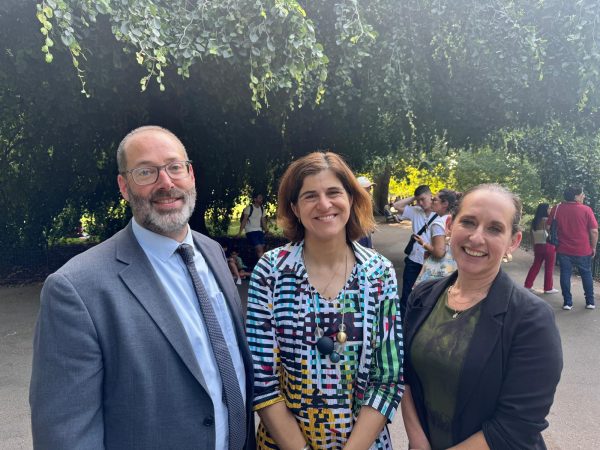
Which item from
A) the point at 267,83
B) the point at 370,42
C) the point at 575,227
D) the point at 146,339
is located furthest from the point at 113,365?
the point at 575,227

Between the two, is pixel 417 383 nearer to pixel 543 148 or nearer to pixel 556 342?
pixel 556 342

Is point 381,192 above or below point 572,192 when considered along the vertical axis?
below

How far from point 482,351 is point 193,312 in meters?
1.08

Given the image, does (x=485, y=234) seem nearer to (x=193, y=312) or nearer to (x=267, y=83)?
(x=193, y=312)

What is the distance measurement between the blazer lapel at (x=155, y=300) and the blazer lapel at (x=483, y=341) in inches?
37.2

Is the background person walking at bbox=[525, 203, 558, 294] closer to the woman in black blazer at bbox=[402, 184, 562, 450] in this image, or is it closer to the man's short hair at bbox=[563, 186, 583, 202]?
the man's short hair at bbox=[563, 186, 583, 202]

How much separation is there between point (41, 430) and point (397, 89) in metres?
6.60

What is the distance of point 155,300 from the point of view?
150 centimetres

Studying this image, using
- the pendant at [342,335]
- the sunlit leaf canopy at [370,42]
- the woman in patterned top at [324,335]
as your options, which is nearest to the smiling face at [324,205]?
the woman in patterned top at [324,335]

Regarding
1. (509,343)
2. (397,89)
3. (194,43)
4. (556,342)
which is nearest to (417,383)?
(509,343)

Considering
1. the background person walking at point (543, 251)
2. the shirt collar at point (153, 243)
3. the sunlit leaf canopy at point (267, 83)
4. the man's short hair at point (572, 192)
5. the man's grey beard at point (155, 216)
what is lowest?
the background person walking at point (543, 251)

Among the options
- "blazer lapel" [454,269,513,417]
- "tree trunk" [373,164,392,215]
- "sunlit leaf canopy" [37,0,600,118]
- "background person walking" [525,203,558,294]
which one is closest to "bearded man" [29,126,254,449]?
"blazer lapel" [454,269,513,417]

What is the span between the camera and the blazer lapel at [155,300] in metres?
1.47

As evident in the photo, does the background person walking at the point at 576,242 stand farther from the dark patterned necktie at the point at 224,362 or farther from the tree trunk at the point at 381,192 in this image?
the tree trunk at the point at 381,192
